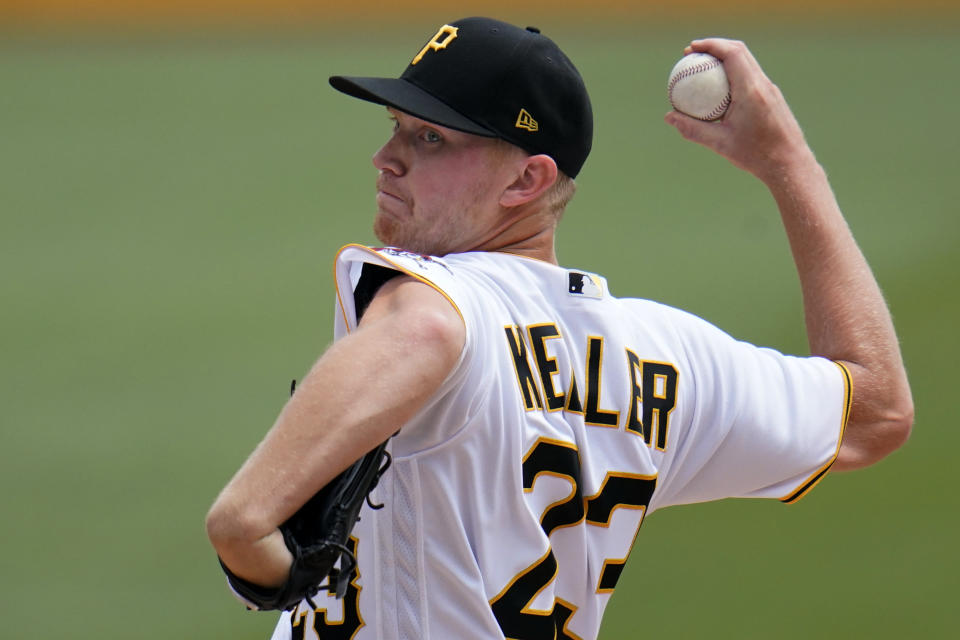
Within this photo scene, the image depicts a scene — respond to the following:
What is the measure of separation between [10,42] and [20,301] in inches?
101

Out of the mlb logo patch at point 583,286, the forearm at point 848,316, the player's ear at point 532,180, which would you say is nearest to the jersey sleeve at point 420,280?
the mlb logo patch at point 583,286

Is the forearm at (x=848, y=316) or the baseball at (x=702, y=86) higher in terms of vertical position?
the baseball at (x=702, y=86)

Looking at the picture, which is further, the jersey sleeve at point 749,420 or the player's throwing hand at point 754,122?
the player's throwing hand at point 754,122

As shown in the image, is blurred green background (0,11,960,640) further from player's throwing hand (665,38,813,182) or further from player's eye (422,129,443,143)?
player's eye (422,129,443,143)

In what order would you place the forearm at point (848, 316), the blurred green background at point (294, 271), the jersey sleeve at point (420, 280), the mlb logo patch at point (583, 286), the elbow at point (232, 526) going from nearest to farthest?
the elbow at point (232, 526) → the jersey sleeve at point (420, 280) → the mlb logo patch at point (583, 286) → the forearm at point (848, 316) → the blurred green background at point (294, 271)

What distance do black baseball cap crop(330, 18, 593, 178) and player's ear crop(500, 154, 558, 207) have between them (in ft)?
0.06

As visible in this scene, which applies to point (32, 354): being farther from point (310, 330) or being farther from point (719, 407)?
point (719, 407)

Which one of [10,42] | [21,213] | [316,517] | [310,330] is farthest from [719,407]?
[10,42]

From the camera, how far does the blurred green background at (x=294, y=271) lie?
4109 mm

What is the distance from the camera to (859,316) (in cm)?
188

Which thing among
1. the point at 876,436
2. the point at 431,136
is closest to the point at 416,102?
the point at 431,136

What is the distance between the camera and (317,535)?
1.31m

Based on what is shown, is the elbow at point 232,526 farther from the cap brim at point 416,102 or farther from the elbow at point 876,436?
the elbow at point 876,436

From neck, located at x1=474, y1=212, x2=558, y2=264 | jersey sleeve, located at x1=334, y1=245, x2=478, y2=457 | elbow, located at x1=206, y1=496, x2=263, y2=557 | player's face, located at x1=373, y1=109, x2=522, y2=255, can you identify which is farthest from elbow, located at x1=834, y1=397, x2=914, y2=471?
elbow, located at x1=206, y1=496, x2=263, y2=557
